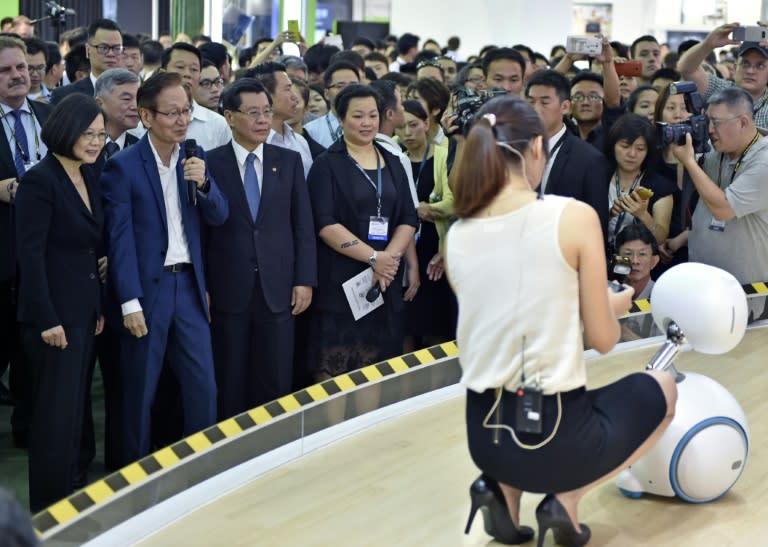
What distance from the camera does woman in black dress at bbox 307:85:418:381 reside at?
520 centimetres

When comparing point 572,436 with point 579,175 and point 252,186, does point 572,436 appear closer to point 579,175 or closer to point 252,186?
point 252,186

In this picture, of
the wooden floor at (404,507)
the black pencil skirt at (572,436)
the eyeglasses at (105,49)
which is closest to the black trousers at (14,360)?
the wooden floor at (404,507)

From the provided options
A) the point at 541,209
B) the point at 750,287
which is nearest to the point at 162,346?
the point at 541,209

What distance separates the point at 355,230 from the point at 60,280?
150 cm

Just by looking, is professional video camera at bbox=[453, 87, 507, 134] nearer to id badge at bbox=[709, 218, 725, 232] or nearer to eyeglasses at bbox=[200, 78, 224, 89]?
id badge at bbox=[709, 218, 725, 232]

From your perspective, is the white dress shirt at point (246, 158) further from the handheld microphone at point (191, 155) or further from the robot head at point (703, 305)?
Result: the robot head at point (703, 305)

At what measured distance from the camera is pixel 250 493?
4027 millimetres

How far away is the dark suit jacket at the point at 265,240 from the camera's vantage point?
15.8 feet

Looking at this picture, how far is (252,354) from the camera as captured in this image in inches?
195

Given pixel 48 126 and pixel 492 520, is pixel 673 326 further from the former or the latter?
pixel 48 126

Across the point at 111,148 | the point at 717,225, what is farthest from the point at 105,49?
the point at 717,225

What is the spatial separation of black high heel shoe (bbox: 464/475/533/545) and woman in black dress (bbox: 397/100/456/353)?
7.81 ft

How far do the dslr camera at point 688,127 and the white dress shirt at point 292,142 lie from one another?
5.66ft

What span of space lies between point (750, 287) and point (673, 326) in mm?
1823
